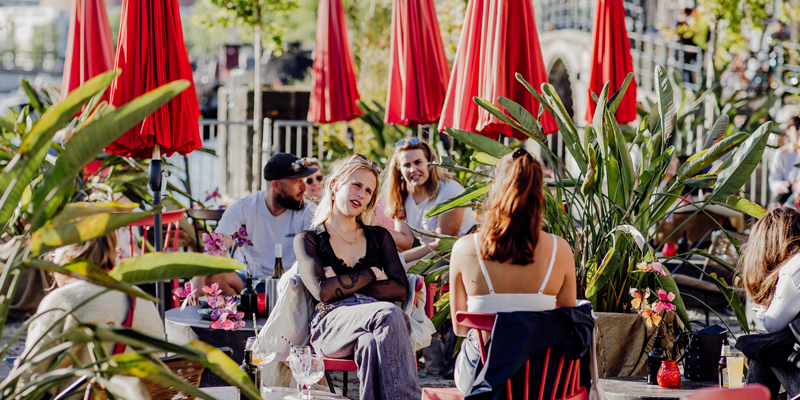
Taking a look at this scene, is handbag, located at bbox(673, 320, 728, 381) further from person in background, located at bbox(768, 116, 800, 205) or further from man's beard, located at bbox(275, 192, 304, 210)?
person in background, located at bbox(768, 116, 800, 205)

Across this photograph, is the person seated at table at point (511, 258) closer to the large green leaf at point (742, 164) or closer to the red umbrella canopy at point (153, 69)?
the large green leaf at point (742, 164)

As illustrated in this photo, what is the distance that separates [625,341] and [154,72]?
234cm

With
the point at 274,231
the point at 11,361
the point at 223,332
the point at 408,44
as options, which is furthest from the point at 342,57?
the point at 11,361

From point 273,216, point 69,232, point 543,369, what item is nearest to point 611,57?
point 273,216

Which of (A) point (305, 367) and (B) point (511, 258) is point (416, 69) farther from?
(A) point (305, 367)

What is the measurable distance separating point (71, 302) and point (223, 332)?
46.7 inches

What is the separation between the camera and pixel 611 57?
4.64 m

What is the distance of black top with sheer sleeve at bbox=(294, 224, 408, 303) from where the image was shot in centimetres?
316

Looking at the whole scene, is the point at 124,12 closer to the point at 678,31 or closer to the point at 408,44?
the point at 408,44

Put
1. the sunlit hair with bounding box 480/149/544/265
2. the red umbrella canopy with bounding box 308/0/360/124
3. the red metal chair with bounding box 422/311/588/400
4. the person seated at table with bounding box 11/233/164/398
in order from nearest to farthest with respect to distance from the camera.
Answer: the person seated at table with bounding box 11/233/164/398 → the red metal chair with bounding box 422/311/588/400 → the sunlit hair with bounding box 480/149/544/265 → the red umbrella canopy with bounding box 308/0/360/124

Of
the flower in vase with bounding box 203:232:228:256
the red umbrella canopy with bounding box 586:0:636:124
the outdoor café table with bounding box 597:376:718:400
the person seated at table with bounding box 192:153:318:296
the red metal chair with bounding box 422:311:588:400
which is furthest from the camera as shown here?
the red umbrella canopy with bounding box 586:0:636:124

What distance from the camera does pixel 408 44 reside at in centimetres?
525

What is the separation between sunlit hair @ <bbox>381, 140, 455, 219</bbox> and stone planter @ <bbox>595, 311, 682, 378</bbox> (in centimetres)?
157

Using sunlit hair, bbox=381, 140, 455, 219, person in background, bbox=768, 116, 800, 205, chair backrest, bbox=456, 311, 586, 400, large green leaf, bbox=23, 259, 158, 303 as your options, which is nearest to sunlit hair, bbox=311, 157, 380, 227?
sunlit hair, bbox=381, 140, 455, 219
